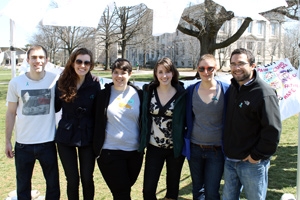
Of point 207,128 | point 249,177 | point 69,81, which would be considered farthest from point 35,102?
point 249,177

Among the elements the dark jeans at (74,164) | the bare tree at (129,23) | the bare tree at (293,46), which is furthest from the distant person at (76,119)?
the bare tree at (129,23)

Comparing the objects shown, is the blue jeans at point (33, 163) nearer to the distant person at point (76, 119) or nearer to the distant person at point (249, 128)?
the distant person at point (76, 119)

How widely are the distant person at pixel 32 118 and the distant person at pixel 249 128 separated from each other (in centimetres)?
201

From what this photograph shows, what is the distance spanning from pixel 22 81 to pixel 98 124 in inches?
39.8

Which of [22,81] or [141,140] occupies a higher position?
[22,81]

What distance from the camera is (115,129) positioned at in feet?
10.9

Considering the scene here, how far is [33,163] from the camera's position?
137 inches

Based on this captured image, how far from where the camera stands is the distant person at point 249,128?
8.84 feet

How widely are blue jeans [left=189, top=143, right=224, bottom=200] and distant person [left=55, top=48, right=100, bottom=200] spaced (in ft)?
3.90

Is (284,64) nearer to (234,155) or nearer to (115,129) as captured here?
(234,155)

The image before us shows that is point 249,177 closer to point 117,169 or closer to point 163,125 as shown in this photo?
point 163,125

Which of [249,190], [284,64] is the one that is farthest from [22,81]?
[284,64]

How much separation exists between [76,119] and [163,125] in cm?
99

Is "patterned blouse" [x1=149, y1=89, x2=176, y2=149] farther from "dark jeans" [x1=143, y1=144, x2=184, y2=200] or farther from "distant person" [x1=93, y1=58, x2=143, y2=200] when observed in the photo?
"distant person" [x1=93, y1=58, x2=143, y2=200]
